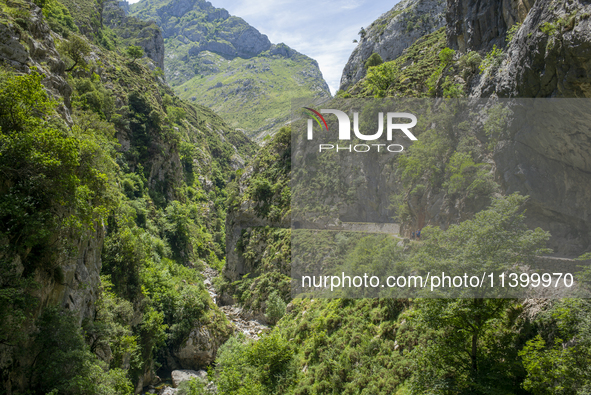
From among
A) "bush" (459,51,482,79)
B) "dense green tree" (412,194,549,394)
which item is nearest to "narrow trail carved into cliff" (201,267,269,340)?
"dense green tree" (412,194,549,394)

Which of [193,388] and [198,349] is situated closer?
[193,388]

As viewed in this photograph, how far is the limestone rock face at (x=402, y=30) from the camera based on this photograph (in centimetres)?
8769

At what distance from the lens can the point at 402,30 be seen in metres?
90.4

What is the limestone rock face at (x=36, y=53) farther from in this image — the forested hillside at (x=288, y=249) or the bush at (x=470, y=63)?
the bush at (x=470, y=63)

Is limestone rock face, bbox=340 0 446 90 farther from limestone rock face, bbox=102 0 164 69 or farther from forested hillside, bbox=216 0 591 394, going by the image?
limestone rock face, bbox=102 0 164 69

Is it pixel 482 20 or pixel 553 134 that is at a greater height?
pixel 482 20

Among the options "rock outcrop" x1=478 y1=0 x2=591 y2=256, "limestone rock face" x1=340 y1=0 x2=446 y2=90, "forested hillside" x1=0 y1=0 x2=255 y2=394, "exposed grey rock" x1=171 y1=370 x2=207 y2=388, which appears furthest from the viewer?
"limestone rock face" x1=340 y1=0 x2=446 y2=90

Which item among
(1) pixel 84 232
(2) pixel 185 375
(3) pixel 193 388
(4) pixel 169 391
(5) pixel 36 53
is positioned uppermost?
(5) pixel 36 53

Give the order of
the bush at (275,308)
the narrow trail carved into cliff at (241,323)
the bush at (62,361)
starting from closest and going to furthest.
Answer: the bush at (62,361), the bush at (275,308), the narrow trail carved into cliff at (241,323)

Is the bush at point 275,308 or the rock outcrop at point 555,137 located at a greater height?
the rock outcrop at point 555,137

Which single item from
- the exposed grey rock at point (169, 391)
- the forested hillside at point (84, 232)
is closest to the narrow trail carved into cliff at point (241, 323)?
the forested hillside at point (84, 232)

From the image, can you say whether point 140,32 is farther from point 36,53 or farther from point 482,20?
point 482,20

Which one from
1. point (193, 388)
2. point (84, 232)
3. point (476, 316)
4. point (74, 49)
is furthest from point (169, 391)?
point (74, 49)

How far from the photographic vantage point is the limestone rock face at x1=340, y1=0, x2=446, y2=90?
87688mm
